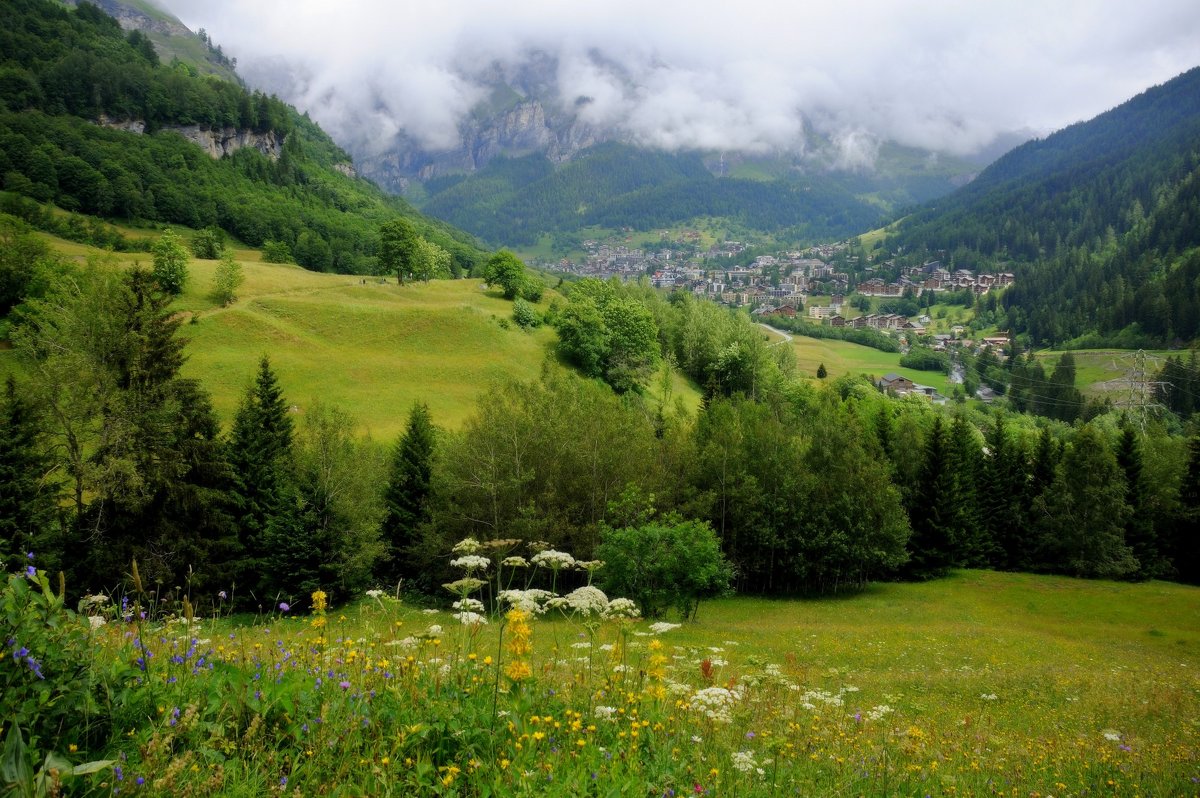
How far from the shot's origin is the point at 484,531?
39688mm

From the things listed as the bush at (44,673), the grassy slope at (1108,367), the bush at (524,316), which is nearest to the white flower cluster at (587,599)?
the bush at (44,673)

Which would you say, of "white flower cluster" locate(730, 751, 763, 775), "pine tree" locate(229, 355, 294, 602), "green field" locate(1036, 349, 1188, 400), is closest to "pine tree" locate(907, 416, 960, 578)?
"pine tree" locate(229, 355, 294, 602)

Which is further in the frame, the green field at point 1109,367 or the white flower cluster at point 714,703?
the green field at point 1109,367

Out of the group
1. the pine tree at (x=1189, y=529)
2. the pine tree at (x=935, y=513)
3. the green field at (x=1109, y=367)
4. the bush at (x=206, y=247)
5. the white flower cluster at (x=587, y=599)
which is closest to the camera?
the white flower cluster at (x=587, y=599)

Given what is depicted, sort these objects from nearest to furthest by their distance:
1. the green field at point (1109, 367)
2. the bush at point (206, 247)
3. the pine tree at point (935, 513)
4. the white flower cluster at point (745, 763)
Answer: the white flower cluster at point (745, 763) < the pine tree at point (935, 513) < the bush at point (206, 247) < the green field at point (1109, 367)

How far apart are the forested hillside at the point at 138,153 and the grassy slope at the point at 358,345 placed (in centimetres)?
5463

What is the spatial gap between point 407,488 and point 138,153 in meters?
156

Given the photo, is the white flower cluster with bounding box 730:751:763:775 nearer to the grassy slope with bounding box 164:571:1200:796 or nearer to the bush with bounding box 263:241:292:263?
the grassy slope with bounding box 164:571:1200:796

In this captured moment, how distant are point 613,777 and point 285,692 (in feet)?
7.98

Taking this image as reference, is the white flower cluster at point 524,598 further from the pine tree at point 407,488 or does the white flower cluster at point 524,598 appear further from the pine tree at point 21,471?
the pine tree at point 407,488

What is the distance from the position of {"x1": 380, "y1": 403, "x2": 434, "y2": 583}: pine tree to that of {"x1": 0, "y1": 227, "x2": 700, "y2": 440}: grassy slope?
9.01 m

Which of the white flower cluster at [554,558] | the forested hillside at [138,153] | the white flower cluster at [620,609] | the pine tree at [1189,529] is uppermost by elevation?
the forested hillside at [138,153]

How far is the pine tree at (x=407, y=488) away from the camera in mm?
42500

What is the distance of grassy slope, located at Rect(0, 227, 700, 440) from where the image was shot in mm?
58094
